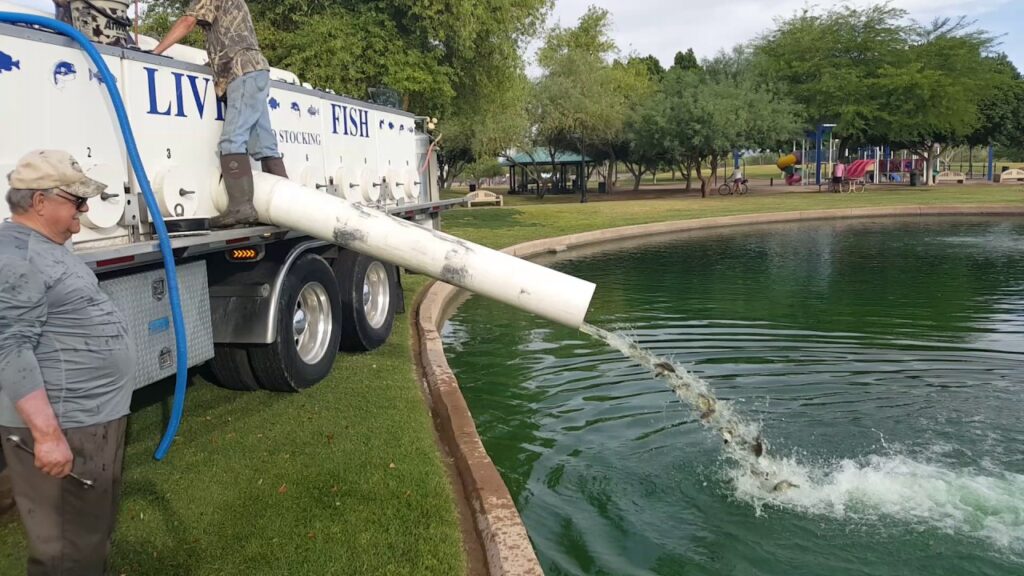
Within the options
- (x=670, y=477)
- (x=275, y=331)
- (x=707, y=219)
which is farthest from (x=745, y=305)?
(x=707, y=219)

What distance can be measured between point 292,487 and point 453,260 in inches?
66.8

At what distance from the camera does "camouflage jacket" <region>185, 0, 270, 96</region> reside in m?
5.59

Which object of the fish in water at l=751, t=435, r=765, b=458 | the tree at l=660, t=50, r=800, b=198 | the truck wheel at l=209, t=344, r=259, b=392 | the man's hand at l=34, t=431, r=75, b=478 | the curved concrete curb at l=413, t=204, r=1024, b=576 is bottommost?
the fish in water at l=751, t=435, r=765, b=458

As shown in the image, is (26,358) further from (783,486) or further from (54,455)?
(783,486)

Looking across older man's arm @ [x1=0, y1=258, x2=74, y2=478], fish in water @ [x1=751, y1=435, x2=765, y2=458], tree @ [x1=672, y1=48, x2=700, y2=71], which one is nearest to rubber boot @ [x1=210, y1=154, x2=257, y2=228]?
older man's arm @ [x1=0, y1=258, x2=74, y2=478]

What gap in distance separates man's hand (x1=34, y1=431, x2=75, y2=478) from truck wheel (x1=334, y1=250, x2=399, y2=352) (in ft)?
16.3

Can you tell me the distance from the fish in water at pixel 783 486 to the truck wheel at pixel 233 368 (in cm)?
407

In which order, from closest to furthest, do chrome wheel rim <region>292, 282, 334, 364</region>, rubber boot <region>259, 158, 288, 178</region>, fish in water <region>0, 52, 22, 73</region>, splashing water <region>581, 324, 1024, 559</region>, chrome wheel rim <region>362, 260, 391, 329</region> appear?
fish in water <region>0, 52, 22, 73</region> → splashing water <region>581, 324, 1024, 559</region> → rubber boot <region>259, 158, 288, 178</region> → chrome wheel rim <region>292, 282, 334, 364</region> → chrome wheel rim <region>362, 260, 391, 329</region>

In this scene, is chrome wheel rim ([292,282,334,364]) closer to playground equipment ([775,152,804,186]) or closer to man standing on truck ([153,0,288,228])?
man standing on truck ([153,0,288,228])

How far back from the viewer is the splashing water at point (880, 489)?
4.73 metres

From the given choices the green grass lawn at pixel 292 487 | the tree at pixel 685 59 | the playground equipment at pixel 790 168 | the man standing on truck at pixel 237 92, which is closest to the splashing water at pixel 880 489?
the green grass lawn at pixel 292 487

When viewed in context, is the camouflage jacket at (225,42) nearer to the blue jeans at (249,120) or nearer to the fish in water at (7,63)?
the blue jeans at (249,120)

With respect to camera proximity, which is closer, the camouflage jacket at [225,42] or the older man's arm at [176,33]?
the older man's arm at [176,33]

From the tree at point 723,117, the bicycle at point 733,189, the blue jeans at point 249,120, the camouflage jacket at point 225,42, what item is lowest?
the bicycle at point 733,189
